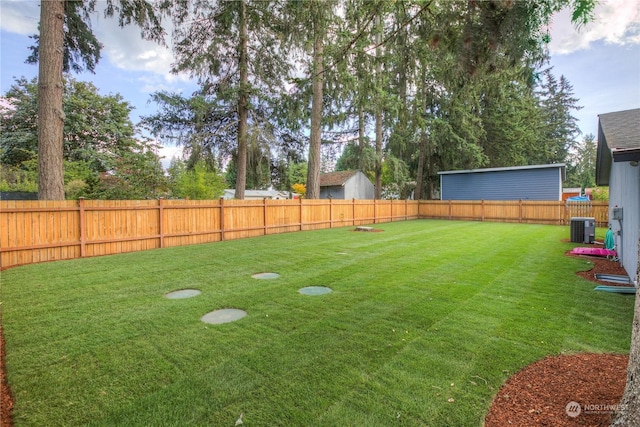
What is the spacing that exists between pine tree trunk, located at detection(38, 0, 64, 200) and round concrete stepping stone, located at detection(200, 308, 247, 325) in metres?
6.17

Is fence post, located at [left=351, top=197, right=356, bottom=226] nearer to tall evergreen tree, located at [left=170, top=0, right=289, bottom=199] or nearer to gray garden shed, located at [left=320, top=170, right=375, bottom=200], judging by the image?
tall evergreen tree, located at [left=170, top=0, right=289, bottom=199]

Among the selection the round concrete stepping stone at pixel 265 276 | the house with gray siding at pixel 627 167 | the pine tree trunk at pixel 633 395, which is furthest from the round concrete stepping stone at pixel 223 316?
the house with gray siding at pixel 627 167

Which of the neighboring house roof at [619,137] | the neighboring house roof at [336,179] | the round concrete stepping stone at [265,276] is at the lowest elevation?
the round concrete stepping stone at [265,276]

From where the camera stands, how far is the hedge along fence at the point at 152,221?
19.1ft

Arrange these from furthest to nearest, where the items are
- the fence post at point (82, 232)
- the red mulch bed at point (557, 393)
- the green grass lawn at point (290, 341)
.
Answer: the fence post at point (82, 232)
the green grass lawn at point (290, 341)
the red mulch bed at point (557, 393)

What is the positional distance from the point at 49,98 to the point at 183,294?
6322 mm

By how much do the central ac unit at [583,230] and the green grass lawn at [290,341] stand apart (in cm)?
434

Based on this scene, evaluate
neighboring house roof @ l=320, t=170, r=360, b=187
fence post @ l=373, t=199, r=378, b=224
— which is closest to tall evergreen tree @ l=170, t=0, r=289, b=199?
fence post @ l=373, t=199, r=378, b=224

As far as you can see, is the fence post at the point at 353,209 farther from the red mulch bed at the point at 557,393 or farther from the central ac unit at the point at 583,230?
the red mulch bed at the point at 557,393

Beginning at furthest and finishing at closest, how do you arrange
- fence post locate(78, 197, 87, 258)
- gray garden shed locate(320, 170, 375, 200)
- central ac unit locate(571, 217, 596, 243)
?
gray garden shed locate(320, 170, 375, 200)
central ac unit locate(571, 217, 596, 243)
fence post locate(78, 197, 87, 258)

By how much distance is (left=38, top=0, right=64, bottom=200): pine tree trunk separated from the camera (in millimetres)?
6785

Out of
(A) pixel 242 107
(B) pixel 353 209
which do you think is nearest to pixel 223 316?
(A) pixel 242 107

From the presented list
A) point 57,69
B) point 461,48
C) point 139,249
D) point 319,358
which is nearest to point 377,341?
point 319,358

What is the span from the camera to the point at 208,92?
12.5 m
